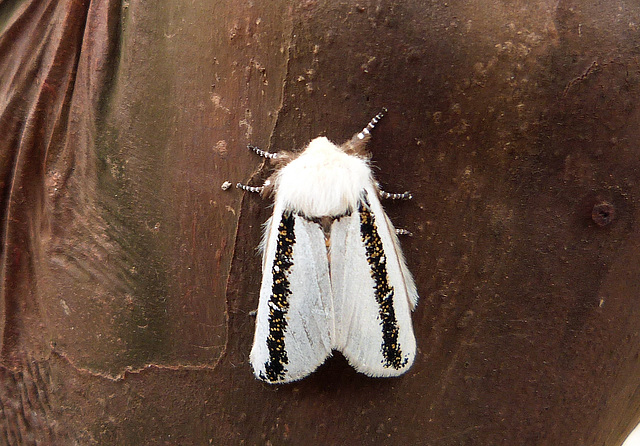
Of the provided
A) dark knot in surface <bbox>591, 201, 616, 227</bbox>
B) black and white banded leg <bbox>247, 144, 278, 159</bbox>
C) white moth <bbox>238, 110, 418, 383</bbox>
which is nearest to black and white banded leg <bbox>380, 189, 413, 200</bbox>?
white moth <bbox>238, 110, 418, 383</bbox>

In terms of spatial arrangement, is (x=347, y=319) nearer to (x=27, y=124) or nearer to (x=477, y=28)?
(x=477, y=28)

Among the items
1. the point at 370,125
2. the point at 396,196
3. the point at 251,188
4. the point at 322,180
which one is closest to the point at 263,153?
the point at 251,188

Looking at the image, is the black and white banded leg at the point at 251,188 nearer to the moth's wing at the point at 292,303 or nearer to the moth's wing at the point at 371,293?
the moth's wing at the point at 292,303

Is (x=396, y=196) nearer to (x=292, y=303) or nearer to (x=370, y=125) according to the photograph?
(x=370, y=125)

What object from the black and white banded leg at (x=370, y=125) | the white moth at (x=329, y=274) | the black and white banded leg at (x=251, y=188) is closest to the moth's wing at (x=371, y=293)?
the white moth at (x=329, y=274)

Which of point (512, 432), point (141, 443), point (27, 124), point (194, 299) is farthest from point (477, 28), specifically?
point (141, 443)

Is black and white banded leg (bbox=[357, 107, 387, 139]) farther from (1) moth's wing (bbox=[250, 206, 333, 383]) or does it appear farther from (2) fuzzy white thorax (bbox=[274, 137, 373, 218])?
(1) moth's wing (bbox=[250, 206, 333, 383])
